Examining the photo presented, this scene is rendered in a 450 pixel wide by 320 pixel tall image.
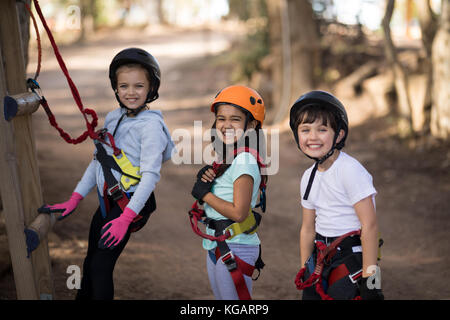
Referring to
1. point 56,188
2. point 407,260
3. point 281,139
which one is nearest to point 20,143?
point 56,188

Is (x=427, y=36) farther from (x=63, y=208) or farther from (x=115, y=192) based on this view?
(x=63, y=208)

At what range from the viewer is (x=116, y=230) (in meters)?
3.18

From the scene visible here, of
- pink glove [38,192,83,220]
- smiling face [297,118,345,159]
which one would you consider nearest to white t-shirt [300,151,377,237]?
smiling face [297,118,345,159]

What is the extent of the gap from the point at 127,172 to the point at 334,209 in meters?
1.46

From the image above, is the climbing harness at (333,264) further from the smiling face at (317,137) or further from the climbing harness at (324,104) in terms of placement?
the smiling face at (317,137)

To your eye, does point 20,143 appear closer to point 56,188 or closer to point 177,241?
point 177,241

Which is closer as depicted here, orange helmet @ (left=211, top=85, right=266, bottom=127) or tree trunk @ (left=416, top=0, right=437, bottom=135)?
orange helmet @ (left=211, top=85, right=266, bottom=127)

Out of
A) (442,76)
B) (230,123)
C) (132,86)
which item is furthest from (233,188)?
(442,76)

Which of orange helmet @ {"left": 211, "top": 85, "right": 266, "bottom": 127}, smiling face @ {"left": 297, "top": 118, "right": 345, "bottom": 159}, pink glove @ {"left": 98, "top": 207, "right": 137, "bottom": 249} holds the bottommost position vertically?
pink glove @ {"left": 98, "top": 207, "right": 137, "bottom": 249}

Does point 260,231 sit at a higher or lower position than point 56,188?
lower

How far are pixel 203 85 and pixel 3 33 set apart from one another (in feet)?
56.8

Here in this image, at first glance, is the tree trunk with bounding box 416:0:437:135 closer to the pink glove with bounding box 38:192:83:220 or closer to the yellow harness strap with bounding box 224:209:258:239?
the yellow harness strap with bounding box 224:209:258:239

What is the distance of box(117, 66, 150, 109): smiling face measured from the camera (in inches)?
138

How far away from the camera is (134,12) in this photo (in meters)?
50.6
